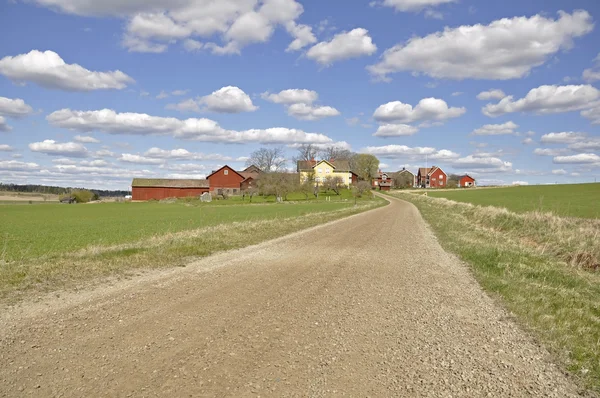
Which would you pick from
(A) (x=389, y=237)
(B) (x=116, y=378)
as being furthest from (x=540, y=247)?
(B) (x=116, y=378)

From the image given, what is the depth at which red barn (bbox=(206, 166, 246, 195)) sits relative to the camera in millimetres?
97812

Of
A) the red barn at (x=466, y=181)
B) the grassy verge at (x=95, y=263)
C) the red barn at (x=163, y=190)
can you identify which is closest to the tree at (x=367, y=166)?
the red barn at (x=466, y=181)

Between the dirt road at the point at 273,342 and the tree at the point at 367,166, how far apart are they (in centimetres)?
13404

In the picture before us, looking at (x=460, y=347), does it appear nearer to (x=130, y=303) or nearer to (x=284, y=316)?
(x=284, y=316)

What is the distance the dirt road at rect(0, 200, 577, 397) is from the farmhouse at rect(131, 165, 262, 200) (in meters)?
88.8

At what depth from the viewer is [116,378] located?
473 cm

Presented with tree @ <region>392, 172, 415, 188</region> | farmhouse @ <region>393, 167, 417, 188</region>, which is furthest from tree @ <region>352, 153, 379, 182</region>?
farmhouse @ <region>393, 167, 417, 188</region>

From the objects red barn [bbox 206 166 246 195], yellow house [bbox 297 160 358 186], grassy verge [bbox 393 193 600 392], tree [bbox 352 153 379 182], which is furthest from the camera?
tree [bbox 352 153 379 182]

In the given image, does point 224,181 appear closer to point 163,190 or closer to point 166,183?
point 166,183

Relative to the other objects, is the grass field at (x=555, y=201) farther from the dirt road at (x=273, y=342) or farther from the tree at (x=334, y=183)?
the tree at (x=334, y=183)

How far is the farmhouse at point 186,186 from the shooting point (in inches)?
3787

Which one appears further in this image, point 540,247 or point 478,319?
point 540,247

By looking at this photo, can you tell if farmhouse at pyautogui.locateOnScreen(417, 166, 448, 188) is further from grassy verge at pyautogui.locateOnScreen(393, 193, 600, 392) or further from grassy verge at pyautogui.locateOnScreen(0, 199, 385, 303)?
grassy verge at pyautogui.locateOnScreen(0, 199, 385, 303)

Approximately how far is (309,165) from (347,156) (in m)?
29.6
